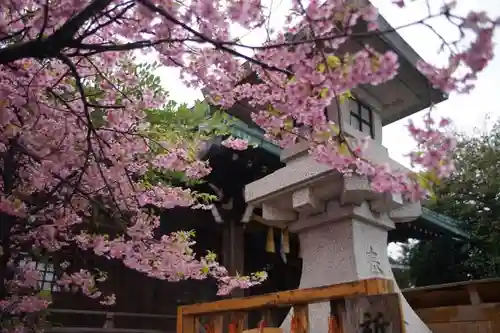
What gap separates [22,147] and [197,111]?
12.9 ft

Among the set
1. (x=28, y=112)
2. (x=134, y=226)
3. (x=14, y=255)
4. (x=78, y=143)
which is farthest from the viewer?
(x=14, y=255)

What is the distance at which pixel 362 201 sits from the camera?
4148 mm

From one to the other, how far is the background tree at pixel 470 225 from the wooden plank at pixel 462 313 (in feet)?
23.5

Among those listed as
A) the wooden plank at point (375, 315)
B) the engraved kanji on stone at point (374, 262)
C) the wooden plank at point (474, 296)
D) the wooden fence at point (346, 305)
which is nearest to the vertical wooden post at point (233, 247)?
the wooden plank at point (474, 296)

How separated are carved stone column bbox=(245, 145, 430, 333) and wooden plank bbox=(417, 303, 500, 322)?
1.45 metres

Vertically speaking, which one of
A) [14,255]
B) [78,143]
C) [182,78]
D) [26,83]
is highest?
[182,78]

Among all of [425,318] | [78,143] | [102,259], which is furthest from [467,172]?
[78,143]

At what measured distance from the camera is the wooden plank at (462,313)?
4.94 meters

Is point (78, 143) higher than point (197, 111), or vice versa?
point (197, 111)

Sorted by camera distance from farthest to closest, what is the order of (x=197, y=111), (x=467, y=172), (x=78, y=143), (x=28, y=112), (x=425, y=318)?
(x=467, y=172) → (x=197, y=111) → (x=425, y=318) → (x=78, y=143) → (x=28, y=112)

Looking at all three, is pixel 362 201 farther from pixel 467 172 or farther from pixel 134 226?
pixel 467 172

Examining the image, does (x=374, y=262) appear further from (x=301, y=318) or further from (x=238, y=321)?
(x=301, y=318)

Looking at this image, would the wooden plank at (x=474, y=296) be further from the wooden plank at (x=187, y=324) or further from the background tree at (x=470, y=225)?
the background tree at (x=470, y=225)

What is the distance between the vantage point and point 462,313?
5172 mm
